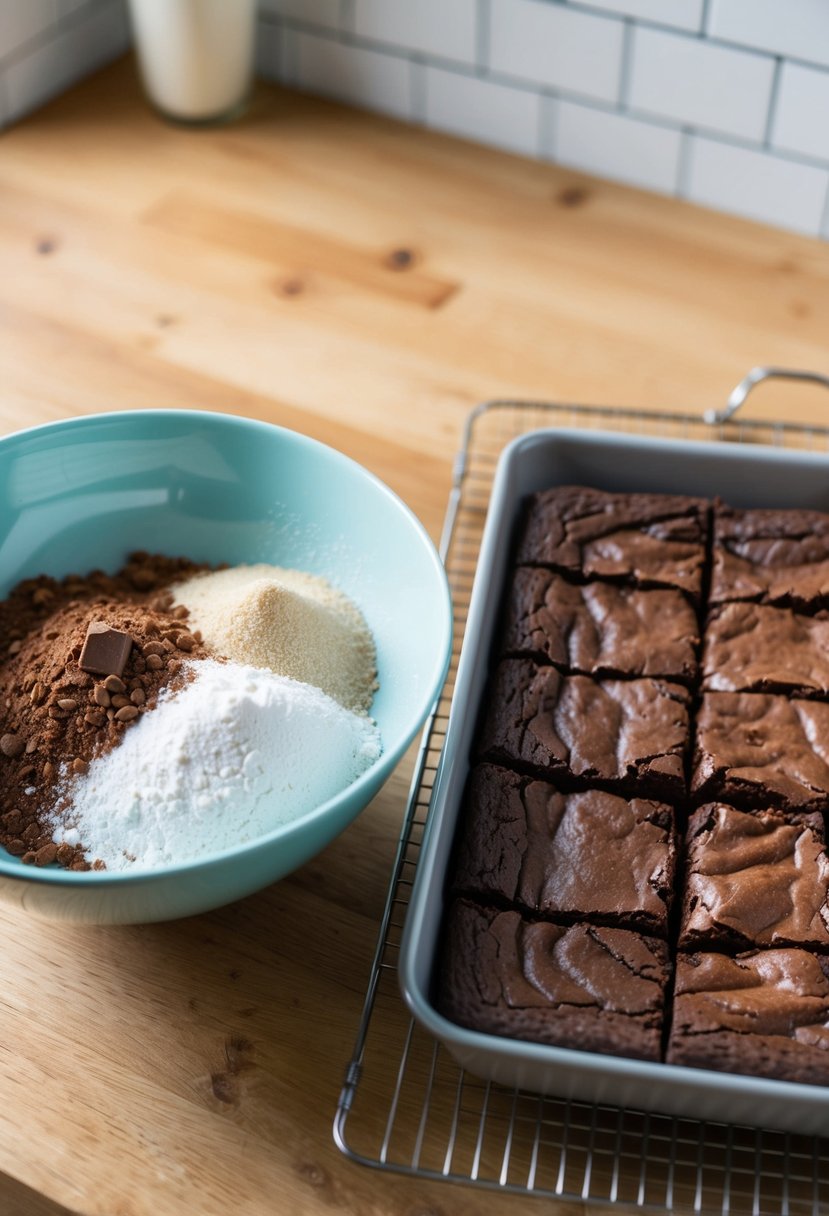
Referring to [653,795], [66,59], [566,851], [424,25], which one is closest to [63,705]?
[566,851]

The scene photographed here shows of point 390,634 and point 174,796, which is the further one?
point 390,634

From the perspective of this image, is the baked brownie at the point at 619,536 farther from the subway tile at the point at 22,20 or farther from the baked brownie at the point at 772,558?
the subway tile at the point at 22,20

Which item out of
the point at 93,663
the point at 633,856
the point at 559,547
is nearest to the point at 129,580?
the point at 93,663

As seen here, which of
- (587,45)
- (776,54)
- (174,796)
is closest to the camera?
(174,796)

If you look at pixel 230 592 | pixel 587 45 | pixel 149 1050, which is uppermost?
pixel 587 45

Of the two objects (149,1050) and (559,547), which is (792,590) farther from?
(149,1050)

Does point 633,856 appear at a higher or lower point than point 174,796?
lower

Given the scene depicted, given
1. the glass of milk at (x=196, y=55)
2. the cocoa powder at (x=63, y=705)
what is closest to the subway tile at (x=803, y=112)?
the glass of milk at (x=196, y=55)

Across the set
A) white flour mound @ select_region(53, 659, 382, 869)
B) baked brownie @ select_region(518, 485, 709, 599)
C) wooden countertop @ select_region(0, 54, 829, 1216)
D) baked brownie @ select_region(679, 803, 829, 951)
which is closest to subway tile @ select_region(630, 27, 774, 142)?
wooden countertop @ select_region(0, 54, 829, 1216)
